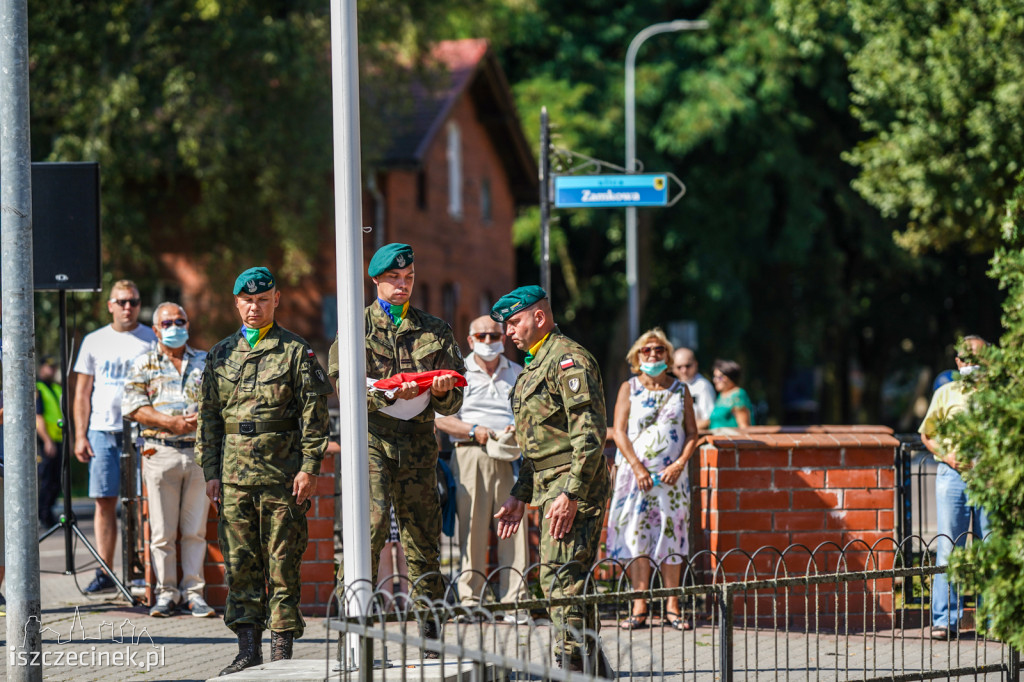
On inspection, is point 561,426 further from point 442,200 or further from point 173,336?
point 442,200

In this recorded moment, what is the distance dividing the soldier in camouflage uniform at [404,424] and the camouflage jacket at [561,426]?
55 cm

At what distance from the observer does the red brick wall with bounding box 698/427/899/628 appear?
27.2 ft

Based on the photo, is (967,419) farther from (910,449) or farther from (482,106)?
(482,106)

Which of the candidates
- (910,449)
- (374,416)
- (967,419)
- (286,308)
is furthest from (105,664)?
(286,308)

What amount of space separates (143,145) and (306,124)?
252 cm

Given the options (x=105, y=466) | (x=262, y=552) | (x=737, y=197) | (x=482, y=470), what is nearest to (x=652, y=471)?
(x=482, y=470)

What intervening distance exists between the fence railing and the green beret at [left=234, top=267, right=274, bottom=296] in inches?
70.7

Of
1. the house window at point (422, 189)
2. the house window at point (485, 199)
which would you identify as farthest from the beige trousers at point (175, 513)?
the house window at point (485, 199)

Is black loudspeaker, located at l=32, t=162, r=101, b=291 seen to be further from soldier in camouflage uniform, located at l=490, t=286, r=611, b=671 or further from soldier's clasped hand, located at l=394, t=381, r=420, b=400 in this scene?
soldier in camouflage uniform, located at l=490, t=286, r=611, b=671

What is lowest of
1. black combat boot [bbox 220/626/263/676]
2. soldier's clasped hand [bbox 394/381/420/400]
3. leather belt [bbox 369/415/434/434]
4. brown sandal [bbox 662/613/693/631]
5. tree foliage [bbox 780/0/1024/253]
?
brown sandal [bbox 662/613/693/631]

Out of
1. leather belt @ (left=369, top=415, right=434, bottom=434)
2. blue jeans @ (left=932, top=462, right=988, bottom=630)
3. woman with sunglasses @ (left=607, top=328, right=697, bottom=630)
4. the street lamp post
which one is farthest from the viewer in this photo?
the street lamp post

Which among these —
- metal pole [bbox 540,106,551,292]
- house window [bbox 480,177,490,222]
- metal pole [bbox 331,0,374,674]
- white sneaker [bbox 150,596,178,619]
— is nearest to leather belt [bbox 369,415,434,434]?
metal pole [bbox 331,0,374,674]

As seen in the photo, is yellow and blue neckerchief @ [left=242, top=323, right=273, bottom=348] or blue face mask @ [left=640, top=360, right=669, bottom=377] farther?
blue face mask @ [left=640, top=360, right=669, bottom=377]

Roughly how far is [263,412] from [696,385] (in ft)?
18.3
